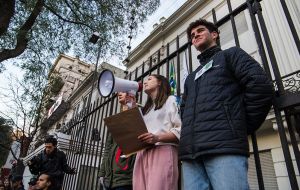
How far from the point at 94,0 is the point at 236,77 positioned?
8647 mm

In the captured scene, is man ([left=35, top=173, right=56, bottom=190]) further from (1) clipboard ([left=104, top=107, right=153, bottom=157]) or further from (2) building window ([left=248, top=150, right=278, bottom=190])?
(2) building window ([left=248, top=150, right=278, bottom=190])

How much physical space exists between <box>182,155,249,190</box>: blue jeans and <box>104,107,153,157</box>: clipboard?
502 mm

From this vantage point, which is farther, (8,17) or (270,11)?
(270,11)

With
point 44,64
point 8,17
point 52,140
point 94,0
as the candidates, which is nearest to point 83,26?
point 94,0

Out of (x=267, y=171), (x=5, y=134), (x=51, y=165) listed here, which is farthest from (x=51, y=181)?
(x=5, y=134)

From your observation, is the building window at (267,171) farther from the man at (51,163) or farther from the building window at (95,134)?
the man at (51,163)

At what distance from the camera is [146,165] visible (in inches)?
85.7

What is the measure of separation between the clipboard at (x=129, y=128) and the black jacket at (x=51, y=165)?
2846mm

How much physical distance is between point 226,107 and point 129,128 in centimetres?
83

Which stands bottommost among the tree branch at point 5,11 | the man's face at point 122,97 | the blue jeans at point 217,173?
the blue jeans at point 217,173

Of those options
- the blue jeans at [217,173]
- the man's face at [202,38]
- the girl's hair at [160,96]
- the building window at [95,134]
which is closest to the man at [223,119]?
the blue jeans at [217,173]

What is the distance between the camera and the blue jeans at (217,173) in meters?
1.47

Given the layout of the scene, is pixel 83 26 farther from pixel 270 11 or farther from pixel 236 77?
pixel 236 77

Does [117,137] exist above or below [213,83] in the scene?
below
